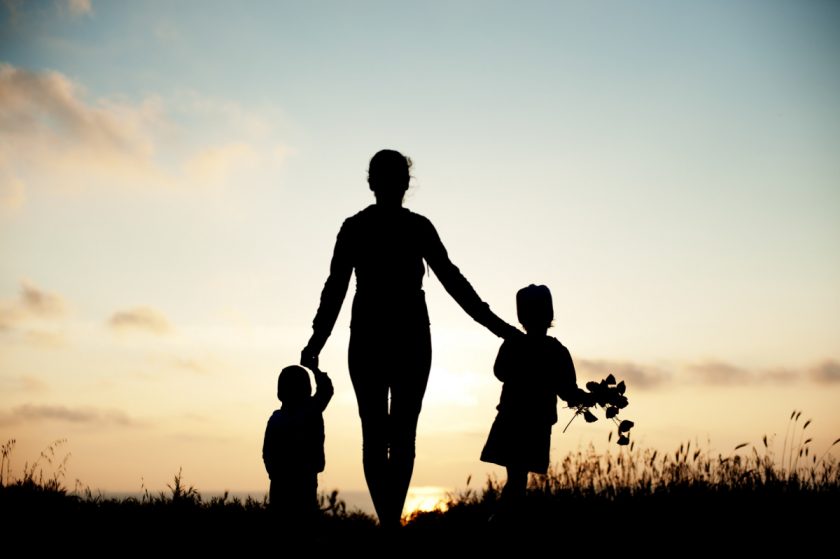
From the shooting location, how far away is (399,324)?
644 centimetres

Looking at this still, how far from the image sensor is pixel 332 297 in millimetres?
6828

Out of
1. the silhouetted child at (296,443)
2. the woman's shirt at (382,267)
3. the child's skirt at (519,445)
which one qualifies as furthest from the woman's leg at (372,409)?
the child's skirt at (519,445)

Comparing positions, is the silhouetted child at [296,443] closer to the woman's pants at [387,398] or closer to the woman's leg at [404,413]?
the woman's pants at [387,398]

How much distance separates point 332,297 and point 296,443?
1.42m

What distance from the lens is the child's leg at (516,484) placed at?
749cm

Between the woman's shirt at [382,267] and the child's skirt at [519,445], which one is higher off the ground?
the woman's shirt at [382,267]

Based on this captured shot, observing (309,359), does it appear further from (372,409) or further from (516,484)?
(516,484)

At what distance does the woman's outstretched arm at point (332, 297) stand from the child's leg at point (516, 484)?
214cm

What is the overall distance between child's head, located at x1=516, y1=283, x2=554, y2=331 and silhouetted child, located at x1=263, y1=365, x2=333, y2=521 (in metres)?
1.97

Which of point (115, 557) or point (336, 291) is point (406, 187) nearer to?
point (336, 291)

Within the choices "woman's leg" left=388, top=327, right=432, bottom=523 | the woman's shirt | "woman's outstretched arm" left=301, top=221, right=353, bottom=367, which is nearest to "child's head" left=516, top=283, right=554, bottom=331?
the woman's shirt

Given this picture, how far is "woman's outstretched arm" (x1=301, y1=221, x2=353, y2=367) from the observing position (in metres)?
6.75

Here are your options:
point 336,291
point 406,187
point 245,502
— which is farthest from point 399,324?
point 245,502

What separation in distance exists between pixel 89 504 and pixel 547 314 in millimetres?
6395
